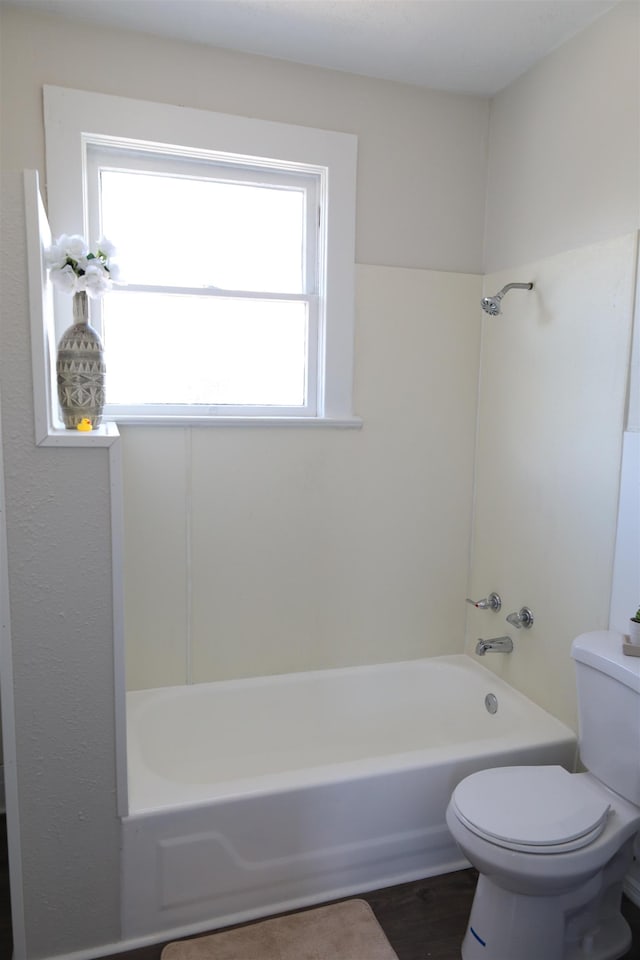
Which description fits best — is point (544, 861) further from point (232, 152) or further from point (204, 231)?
point (232, 152)

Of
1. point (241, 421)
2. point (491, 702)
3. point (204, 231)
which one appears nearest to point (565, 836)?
point (491, 702)

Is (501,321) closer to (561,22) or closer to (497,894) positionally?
(561,22)

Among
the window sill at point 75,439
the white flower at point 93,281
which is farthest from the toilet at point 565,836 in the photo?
the white flower at point 93,281

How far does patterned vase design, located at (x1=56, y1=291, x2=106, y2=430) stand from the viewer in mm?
1549

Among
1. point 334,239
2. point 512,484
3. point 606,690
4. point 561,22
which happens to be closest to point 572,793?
point 606,690

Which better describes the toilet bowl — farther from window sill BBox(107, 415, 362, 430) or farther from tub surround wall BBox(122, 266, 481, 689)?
window sill BBox(107, 415, 362, 430)

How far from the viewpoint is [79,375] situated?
5.09 ft

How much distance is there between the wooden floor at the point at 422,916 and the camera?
1.59 metres

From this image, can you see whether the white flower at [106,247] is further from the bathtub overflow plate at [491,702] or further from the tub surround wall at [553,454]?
the bathtub overflow plate at [491,702]

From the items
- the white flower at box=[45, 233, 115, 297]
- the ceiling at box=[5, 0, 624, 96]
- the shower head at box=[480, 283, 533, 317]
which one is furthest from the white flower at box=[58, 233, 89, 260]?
the shower head at box=[480, 283, 533, 317]

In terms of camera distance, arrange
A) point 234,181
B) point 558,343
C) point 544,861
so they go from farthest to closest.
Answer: point 234,181
point 558,343
point 544,861

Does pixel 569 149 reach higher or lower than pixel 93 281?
higher

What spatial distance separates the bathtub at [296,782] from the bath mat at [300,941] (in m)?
0.05

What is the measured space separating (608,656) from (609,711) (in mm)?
143
